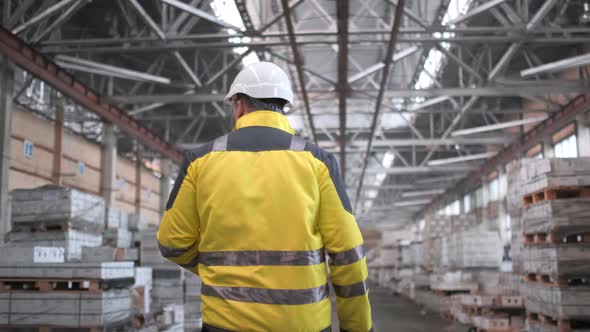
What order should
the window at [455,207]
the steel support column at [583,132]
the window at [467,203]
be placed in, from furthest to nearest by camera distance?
the window at [455,207]
the window at [467,203]
the steel support column at [583,132]

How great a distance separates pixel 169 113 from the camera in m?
21.9

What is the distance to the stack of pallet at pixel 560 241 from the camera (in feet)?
23.3

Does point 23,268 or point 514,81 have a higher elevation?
point 514,81

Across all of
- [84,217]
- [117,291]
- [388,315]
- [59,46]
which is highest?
[59,46]

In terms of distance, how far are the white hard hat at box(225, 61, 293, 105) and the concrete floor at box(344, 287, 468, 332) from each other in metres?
9.67

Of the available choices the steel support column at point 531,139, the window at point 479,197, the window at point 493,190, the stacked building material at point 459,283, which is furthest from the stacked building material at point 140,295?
the window at point 479,197

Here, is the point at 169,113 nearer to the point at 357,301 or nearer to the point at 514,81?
the point at 514,81

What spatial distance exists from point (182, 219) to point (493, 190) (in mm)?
25225

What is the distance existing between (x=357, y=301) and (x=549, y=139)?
18.0 m

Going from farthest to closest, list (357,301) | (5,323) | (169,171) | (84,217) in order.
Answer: (169,171) → (84,217) → (5,323) → (357,301)

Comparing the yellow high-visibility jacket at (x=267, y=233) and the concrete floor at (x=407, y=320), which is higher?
the yellow high-visibility jacket at (x=267, y=233)

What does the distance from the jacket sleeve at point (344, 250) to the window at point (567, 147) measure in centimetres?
1590

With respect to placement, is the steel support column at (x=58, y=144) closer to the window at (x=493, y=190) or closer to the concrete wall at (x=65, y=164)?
the concrete wall at (x=65, y=164)

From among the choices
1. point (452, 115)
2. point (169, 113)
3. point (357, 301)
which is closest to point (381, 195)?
point (452, 115)
